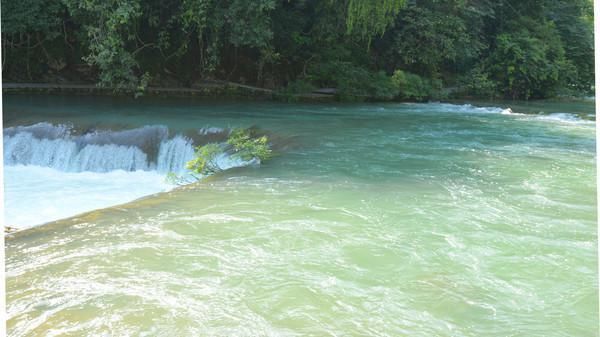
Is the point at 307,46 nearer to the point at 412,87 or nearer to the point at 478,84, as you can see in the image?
the point at 412,87

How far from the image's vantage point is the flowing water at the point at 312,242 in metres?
4.47

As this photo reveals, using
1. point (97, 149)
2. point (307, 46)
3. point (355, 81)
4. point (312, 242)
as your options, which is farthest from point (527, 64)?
point (312, 242)

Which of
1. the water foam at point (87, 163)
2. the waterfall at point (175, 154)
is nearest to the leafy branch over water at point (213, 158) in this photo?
the water foam at point (87, 163)

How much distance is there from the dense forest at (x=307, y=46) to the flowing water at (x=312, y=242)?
7411mm

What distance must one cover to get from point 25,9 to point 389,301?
17.7 meters

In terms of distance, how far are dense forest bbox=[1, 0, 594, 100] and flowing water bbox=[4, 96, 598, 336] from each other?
741 cm

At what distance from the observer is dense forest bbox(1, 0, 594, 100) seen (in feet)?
61.5

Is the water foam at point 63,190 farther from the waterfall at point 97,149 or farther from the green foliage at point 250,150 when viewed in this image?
the green foliage at point 250,150

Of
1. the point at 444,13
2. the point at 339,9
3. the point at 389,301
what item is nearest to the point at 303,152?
the point at 389,301

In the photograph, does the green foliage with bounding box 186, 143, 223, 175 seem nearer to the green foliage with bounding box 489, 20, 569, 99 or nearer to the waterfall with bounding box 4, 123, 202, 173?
the waterfall with bounding box 4, 123, 202, 173

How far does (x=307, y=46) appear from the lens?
23.8 metres

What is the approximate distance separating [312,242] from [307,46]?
61.0ft

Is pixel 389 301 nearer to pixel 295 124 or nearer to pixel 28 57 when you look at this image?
pixel 295 124

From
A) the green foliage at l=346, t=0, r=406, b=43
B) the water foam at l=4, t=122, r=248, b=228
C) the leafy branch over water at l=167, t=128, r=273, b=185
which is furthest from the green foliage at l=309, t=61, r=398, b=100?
the leafy branch over water at l=167, t=128, r=273, b=185
